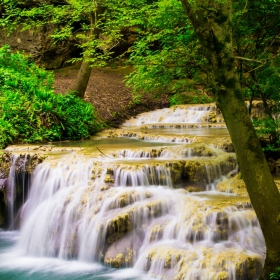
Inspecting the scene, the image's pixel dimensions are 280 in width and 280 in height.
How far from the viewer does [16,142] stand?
35.7 ft

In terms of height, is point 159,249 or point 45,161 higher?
point 45,161

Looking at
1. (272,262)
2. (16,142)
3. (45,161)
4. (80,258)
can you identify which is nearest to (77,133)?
(16,142)

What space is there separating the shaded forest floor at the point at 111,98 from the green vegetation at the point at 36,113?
5.51ft

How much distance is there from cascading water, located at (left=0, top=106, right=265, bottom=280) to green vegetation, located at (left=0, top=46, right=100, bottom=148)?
104 inches

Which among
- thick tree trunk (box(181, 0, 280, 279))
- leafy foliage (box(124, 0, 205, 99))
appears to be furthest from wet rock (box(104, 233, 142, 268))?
leafy foliage (box(124, 0, 205, 99))

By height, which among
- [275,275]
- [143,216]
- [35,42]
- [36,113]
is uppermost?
[35,42]

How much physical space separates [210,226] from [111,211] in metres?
1.85

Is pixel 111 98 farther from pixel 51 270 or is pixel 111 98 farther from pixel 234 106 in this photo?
pixel 234 106

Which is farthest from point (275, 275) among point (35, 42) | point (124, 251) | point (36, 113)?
point (35, 42)

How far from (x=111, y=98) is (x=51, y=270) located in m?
10.9

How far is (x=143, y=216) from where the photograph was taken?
280 inches

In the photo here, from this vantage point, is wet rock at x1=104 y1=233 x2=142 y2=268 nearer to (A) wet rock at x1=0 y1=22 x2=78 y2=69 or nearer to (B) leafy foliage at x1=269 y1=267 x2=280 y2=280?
(B) leafy foliage at x1=269 y1=267 x2=280 y2=280

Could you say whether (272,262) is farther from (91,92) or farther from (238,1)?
(91,92)

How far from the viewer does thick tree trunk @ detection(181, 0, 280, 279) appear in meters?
4.78
